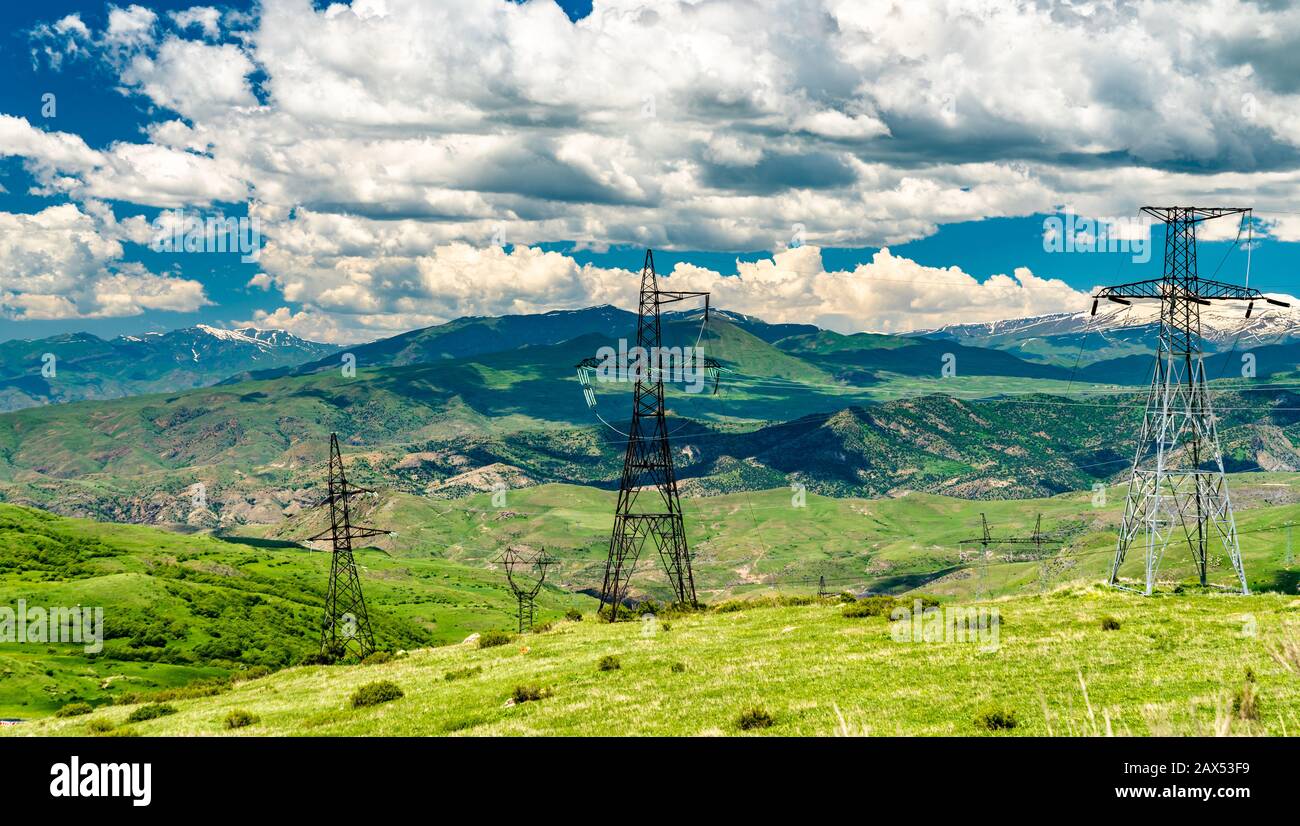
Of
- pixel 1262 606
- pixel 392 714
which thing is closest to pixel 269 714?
pixel 392 714

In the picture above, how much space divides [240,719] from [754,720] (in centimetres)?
2368

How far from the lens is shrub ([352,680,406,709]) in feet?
135

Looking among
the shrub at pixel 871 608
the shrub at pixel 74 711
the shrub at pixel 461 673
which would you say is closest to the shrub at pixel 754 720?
the shrub at pixel 461 673

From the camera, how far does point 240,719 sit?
129ft

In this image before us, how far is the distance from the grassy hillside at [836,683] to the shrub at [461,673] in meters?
0.11

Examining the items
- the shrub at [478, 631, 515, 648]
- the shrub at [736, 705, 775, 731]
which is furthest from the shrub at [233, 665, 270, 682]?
the shrub at [736, 705, 775, 731]

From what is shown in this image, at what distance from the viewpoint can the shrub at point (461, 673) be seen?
47.2 meters

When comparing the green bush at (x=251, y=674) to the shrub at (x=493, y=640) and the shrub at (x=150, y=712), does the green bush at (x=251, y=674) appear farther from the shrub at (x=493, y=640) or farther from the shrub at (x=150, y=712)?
the shrub at (x=493, y=640)

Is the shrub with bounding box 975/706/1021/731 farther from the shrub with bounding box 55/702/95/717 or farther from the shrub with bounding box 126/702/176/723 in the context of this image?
the shrub with bounding box 55/702/95/717

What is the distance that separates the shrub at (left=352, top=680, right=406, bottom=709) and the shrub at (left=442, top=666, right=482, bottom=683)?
14.1ft

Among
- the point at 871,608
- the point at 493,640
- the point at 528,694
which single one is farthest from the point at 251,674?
the point at 871,608
